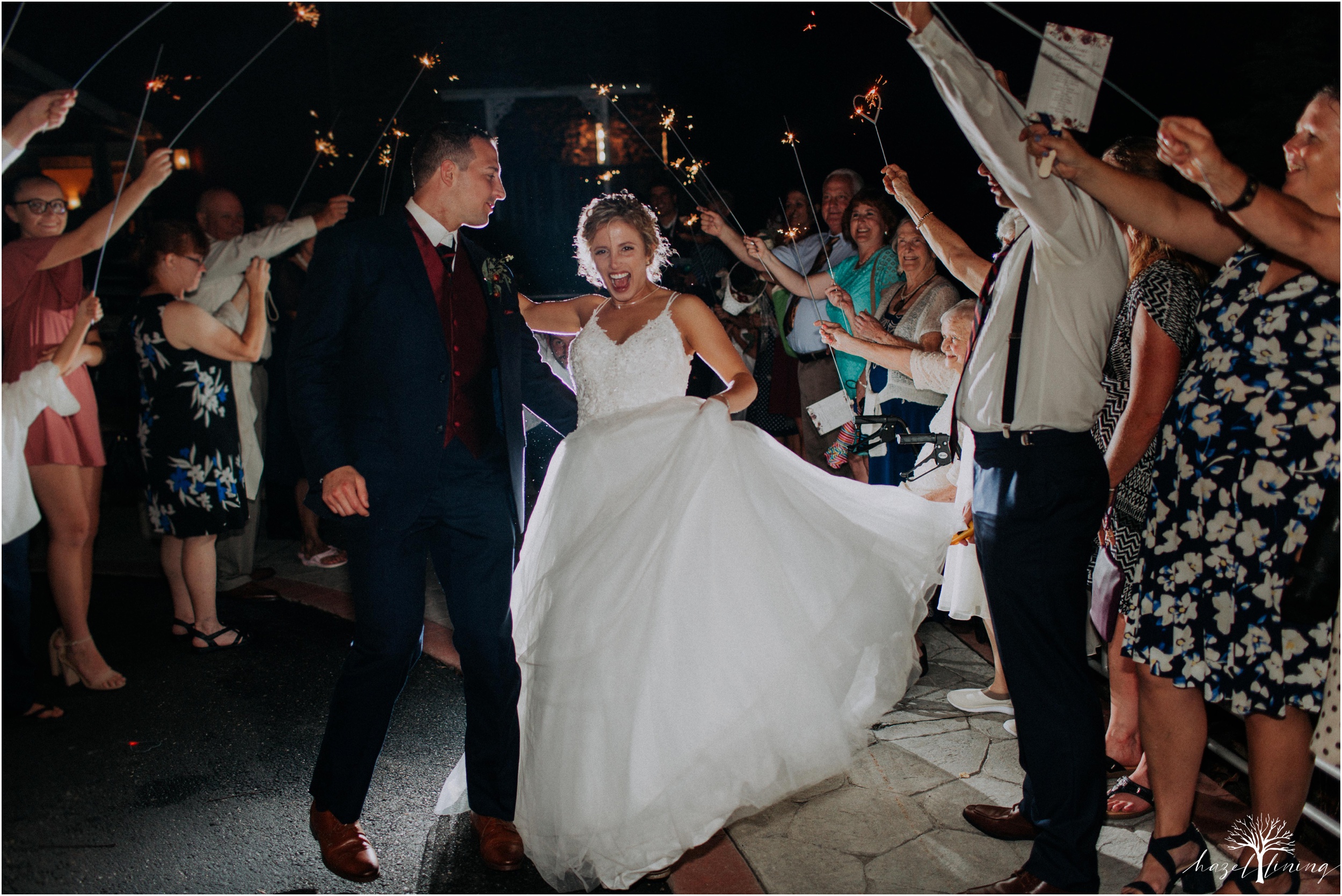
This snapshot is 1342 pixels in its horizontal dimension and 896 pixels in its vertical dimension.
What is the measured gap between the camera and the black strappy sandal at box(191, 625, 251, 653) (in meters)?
4.36

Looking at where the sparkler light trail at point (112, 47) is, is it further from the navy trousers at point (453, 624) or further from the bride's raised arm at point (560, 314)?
the bride's raised arm at point (560, 314)

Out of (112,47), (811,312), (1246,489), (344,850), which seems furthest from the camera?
(811,312)

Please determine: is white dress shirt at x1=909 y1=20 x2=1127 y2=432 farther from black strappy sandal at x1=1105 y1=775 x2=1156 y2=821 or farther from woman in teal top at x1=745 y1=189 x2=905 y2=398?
woman in teal top at x1=745 y1=189 x2=905 y2=398

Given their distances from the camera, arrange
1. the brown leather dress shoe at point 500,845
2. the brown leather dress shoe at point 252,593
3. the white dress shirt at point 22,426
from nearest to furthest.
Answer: the white dress shirt at point 22,426, the brown leather dress shoe at point 500,845, the brown leather dress shoe at point 252,593

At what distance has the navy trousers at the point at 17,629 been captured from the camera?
7.43 feet

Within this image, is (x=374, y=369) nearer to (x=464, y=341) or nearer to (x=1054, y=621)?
(x=464, y=341)

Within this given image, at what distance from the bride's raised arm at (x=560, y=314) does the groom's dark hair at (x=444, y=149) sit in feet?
2.96

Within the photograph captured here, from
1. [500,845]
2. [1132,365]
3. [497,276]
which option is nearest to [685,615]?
[500,845]

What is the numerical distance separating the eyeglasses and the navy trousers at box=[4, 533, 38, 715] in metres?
0.86

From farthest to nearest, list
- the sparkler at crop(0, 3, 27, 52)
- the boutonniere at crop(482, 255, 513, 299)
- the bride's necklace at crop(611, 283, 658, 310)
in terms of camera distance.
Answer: the bride's necklace at crop(611, 283, 658, 310)
the boutonniere at crop(482, 255, 513, 299)
the sparkler at crop(0, 3, 27, 52)

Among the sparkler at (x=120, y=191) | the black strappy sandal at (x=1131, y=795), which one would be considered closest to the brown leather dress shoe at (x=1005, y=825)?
the black strappy sandal at (x=1131, y=795)

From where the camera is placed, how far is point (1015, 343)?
2293 mm

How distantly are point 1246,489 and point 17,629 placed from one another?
10.4ft

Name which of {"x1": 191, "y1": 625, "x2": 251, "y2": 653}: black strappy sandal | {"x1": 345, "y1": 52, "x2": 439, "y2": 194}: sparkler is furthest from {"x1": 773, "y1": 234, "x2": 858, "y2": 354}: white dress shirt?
{"x1": 191, "y1": 625, "x2": 251, "y2": 653}: black strappy sandal
